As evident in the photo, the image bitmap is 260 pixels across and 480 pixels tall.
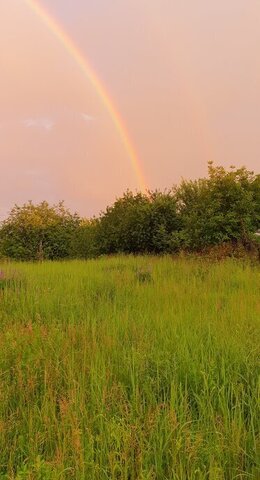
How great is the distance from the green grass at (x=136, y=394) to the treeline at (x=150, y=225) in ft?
33.3

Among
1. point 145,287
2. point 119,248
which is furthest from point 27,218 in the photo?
point 145,287

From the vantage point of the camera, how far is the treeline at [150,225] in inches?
646

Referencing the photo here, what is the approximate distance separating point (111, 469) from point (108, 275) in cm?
721

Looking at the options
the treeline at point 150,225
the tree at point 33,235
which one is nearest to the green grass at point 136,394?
the treeline at point 150,225

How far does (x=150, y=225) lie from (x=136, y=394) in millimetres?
16544

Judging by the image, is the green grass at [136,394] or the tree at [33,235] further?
the tree at [33,235]

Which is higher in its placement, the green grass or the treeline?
the treeline

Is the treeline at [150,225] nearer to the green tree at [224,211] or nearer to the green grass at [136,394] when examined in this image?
the green tree at [224,211]

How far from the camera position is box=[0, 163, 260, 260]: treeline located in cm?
1641

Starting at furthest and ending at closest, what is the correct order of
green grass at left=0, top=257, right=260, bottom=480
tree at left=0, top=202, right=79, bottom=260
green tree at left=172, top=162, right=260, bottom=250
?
tree at left=0, top=202, right=79, bottom=260, green tree at left=172, top=162, right=260, bottom=250, green grass at left=0, top=257, right=260, bottom=480

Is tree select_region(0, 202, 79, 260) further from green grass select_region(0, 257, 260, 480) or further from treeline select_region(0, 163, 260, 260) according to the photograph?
green grass select_region(0, 257, 260, 480)

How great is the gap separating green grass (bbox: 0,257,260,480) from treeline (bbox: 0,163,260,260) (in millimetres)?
10145

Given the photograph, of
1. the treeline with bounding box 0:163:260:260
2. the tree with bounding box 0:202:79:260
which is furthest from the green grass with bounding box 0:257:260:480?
the tree with bounding box 0:202:79:260

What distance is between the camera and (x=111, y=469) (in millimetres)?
2070
